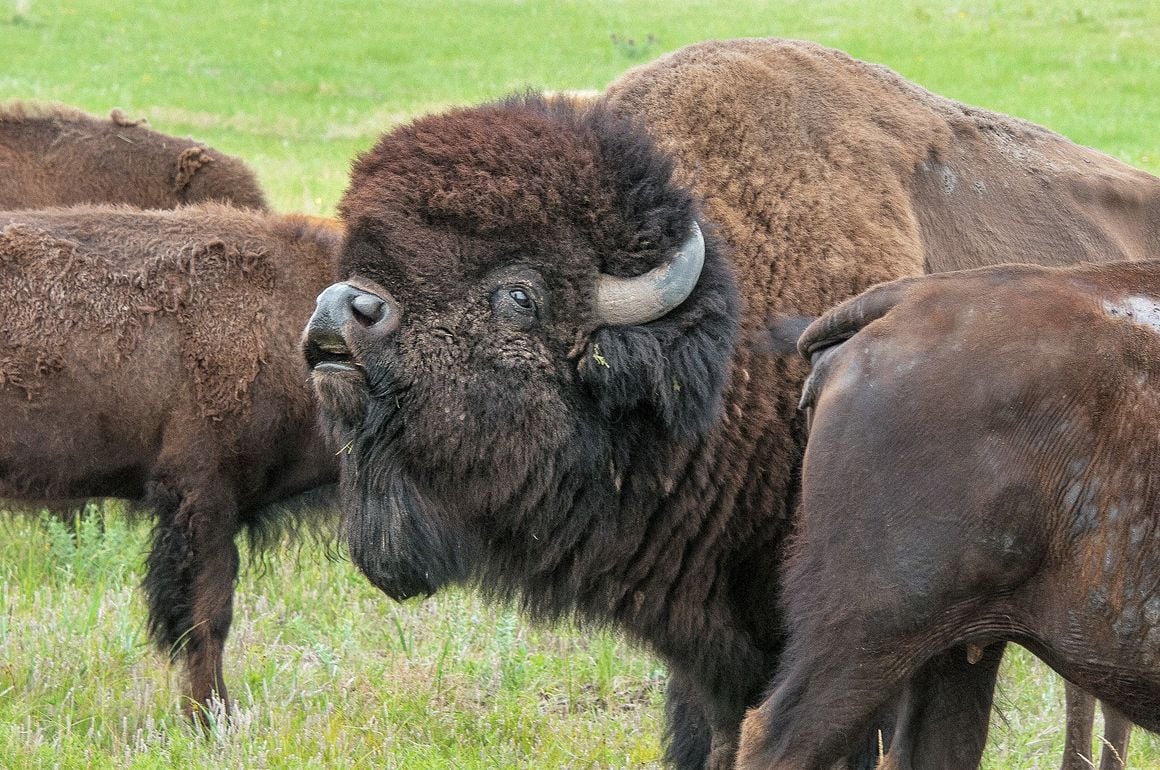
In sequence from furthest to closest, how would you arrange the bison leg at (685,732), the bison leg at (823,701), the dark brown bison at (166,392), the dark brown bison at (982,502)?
the dark brown bison at (166,392) < the bison leg at (685,732) < the bison leg at (823,701) < the dark brown bison at (982,502)

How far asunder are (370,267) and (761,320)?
1.17m

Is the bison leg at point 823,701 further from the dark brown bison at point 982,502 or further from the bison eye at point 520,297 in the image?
the bison eye at point 520,297

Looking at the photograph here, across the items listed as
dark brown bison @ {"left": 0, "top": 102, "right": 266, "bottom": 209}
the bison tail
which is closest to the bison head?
the bison tail

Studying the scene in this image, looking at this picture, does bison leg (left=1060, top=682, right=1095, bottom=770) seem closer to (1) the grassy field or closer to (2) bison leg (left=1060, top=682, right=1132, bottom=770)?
(2) bison leg (left=1060, top=682, right=1132, bottom=770)

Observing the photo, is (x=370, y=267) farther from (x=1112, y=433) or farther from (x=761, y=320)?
(x=1112, y=433)

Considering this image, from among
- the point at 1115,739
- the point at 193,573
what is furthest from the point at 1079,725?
the point at 193,573

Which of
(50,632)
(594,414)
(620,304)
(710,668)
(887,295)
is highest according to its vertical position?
(887,295)

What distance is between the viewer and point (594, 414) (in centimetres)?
381

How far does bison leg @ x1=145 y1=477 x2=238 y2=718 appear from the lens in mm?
5699

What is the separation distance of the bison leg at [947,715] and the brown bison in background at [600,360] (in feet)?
0.04

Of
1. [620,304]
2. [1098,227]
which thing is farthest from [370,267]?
[1098,227]

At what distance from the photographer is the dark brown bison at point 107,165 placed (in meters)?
9.04

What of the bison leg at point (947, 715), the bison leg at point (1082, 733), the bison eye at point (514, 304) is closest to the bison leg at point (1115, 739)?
the bison leg at point (1082, 733)

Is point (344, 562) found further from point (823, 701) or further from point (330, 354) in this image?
point (823, 701)
